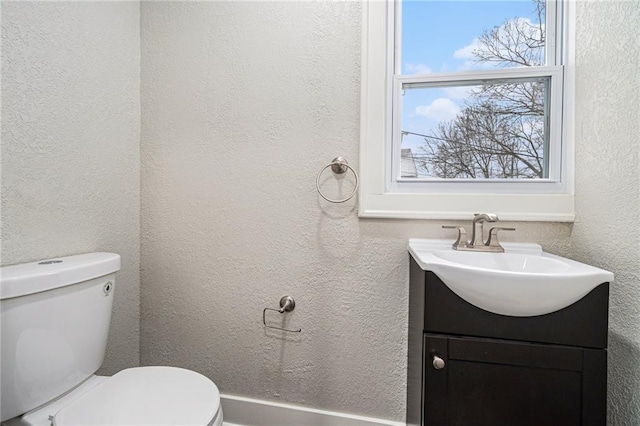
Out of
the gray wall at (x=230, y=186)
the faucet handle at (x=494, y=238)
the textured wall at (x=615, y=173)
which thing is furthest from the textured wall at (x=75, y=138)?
the textured wall at (x=615, y=173)

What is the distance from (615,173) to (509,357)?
2.01 ft

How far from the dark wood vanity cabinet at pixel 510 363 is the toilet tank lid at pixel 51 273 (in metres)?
1.01

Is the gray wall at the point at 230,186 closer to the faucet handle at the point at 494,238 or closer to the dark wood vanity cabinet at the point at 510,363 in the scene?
the faucet handle at the point at 494,238

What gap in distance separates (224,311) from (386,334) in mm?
693

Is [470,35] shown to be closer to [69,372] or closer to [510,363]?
[510,363]

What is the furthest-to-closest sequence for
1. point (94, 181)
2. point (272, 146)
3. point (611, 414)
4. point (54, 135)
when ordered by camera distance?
point (272, 146)
point (94, 181)
point (54, 135)
point (611, 414)

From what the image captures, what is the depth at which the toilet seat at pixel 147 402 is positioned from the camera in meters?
0.78

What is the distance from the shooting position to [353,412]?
128 cm

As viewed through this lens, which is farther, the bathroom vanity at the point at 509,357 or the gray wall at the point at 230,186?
the gray wall at the point at 230,186

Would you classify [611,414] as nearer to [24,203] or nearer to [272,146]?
[272,146]

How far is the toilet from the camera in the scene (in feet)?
2.63

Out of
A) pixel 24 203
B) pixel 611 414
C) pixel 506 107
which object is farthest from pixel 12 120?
pixel 611 414

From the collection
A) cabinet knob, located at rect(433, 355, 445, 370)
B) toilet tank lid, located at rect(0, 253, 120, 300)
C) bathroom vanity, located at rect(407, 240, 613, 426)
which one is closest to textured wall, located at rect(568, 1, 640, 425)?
bathroom vanity, located at rect(407, 240, 613, 426)

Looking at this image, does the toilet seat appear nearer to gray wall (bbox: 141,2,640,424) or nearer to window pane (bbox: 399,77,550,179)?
gray wall (bbox: 141,2,640,424)
